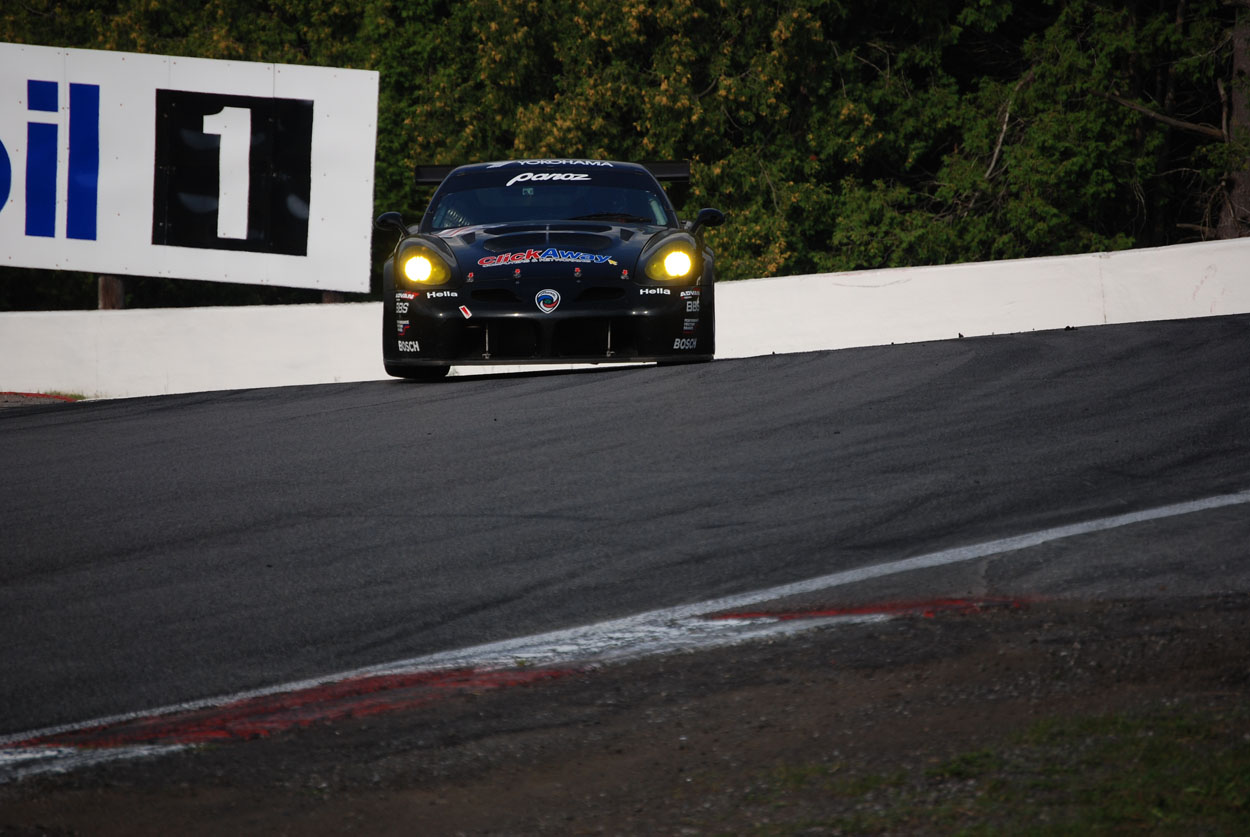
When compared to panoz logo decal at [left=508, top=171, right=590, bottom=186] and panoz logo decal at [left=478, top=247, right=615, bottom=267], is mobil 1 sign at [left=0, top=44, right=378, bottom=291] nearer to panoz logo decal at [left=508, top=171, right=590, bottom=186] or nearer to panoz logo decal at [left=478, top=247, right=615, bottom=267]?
panoz logo decal at [left=508, top=171, right=590, bottom=186]

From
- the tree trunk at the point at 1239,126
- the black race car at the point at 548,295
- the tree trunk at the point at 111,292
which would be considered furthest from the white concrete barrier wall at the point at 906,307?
the tree trunk at the point at 1239,126

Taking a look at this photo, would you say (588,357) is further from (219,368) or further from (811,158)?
(811,158)

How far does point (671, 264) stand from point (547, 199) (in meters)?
1.47

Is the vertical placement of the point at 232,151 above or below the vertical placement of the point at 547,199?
above

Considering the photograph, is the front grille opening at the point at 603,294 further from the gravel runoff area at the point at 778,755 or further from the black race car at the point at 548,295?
the gravel runoff area at the point at 778,755

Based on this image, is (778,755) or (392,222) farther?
(392,222)

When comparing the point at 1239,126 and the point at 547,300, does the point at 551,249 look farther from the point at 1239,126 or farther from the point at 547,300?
the point at 1239,126

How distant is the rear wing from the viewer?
1191cm

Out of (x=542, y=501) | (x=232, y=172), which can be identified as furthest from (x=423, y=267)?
(x=232, y=172)

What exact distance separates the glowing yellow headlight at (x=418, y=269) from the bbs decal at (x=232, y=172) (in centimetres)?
601

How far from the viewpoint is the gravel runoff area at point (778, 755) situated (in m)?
3.01

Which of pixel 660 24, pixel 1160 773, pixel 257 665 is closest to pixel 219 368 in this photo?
pixel 257 665

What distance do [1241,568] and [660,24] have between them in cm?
2378

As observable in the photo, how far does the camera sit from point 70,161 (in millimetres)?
15789
